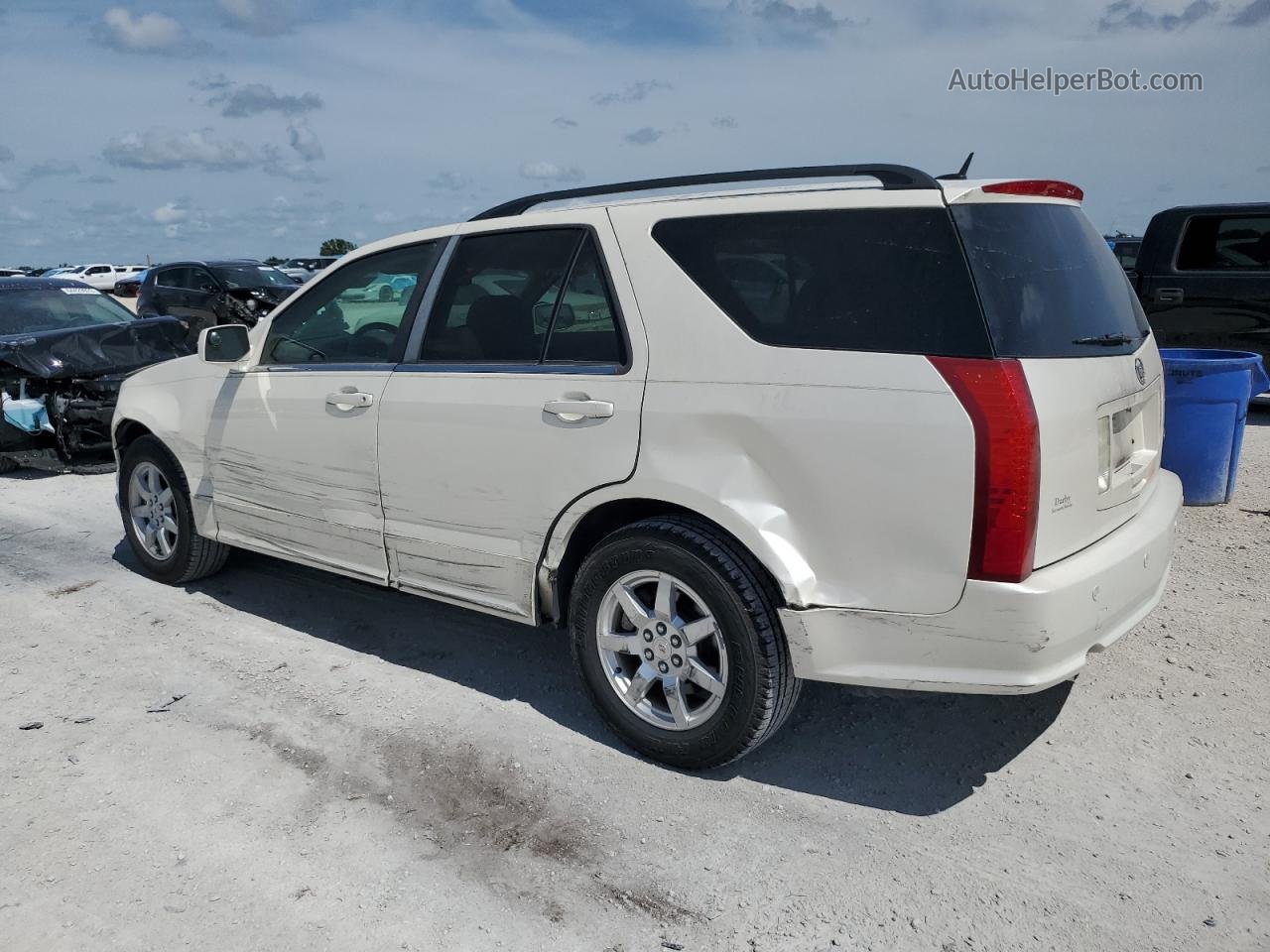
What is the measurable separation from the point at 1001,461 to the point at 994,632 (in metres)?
0.48

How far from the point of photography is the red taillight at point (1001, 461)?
2.63 m

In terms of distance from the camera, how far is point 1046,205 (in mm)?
→ 3096

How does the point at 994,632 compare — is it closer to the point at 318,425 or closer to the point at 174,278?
the point at 318,425

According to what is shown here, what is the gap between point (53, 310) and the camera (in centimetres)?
879

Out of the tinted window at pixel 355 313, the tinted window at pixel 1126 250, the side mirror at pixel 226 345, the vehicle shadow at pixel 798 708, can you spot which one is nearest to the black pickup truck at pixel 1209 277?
the tinted window at pixel 1126 250

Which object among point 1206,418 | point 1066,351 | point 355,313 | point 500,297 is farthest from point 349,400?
point 1206,418

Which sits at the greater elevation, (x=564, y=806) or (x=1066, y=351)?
(x=1066, y=351)

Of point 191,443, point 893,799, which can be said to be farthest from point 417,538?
point 893,799

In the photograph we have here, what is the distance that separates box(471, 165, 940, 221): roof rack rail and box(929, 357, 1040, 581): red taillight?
0.61 m

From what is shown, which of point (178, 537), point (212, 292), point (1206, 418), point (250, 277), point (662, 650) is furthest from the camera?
point (250, 277)

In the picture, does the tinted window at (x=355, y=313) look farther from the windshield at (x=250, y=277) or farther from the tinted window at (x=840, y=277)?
the windshield at (x=250, y=277)

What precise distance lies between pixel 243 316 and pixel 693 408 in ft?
55.6

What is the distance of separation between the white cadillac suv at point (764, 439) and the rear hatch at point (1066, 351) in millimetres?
11

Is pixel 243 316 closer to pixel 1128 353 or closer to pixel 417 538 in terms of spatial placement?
pixel 417 538
